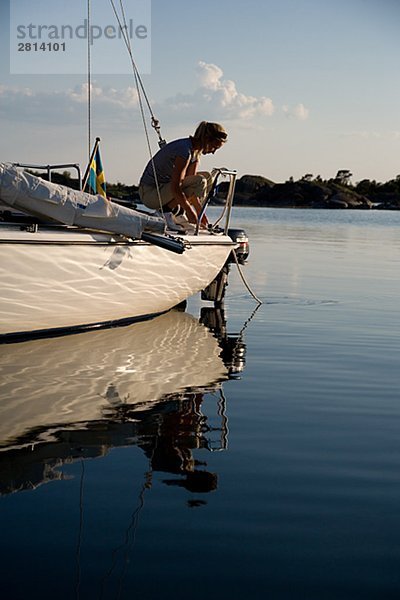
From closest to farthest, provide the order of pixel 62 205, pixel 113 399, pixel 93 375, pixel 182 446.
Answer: pixel 182 446 < pixel 113 399 < pixel 93 375 < pixel 62 205

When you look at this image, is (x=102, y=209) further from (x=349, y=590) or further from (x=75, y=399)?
(x=349, y=590)

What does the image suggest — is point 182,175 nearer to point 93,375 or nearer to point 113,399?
point 93,375

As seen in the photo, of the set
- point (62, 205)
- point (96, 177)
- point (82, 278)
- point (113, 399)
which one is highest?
point (96, 177)

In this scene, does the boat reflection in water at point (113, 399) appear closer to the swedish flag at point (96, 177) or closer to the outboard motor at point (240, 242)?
the swedish flag at point (96, 177)

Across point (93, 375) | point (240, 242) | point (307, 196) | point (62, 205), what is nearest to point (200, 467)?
point (93, 375)

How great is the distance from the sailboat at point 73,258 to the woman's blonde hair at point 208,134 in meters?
1.05

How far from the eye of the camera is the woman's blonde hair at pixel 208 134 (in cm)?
923

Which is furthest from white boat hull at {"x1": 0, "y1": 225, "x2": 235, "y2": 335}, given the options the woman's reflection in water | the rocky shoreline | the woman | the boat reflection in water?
the rocky shoreline

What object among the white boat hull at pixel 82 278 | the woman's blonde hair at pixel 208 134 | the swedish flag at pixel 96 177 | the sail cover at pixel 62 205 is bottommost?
the white boat hull at pixel 82 278

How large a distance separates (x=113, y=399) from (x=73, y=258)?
2.17 metres

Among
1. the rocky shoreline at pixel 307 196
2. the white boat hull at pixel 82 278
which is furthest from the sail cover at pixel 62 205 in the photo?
the rocky shoreline at pixel 307 196

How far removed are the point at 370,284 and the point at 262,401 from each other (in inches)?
334

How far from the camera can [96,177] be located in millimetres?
9484

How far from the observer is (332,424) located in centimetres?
518
